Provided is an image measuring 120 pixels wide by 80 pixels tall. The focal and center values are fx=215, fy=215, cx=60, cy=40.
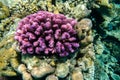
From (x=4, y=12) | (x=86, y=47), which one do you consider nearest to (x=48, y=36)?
(x=86, y=47)

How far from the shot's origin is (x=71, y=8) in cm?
454

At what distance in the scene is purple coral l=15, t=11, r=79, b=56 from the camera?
12.0ft

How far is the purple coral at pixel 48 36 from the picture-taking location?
3645 millimetres

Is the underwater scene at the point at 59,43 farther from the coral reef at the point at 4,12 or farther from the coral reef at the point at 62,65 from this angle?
the coral reef at the point at 4,12

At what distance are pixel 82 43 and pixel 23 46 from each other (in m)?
1.04

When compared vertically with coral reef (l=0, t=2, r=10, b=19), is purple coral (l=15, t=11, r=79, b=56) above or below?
below

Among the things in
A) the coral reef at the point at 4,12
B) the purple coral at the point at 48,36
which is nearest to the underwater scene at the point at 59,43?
the purple coral at the point at 48,36

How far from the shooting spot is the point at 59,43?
11.9 ft

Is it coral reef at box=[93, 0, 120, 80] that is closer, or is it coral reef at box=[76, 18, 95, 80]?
coral reef at box=[76, 18, 95, 80]

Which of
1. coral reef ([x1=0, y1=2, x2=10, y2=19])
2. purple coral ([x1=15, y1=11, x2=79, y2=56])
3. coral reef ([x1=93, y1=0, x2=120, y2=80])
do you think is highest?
coral reef ([x1=0, y1=2, x2=10, y2=19])

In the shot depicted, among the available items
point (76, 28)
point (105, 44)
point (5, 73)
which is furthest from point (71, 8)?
point (5, 73)

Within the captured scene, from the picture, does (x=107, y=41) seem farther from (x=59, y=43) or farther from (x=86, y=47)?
(x=59, y=43)

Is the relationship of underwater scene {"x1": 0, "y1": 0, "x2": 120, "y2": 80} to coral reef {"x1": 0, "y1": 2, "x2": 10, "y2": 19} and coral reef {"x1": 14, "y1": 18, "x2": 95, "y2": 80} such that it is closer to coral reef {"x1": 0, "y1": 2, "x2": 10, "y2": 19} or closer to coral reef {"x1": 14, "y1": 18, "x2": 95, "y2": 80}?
coral reef {"x1": 14, "y1": 18, "x2": 95, "y2": 80}

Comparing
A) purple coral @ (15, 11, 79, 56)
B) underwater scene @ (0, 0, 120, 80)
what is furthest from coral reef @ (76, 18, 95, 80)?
purple coral @ (15, 11, 79, 56)
